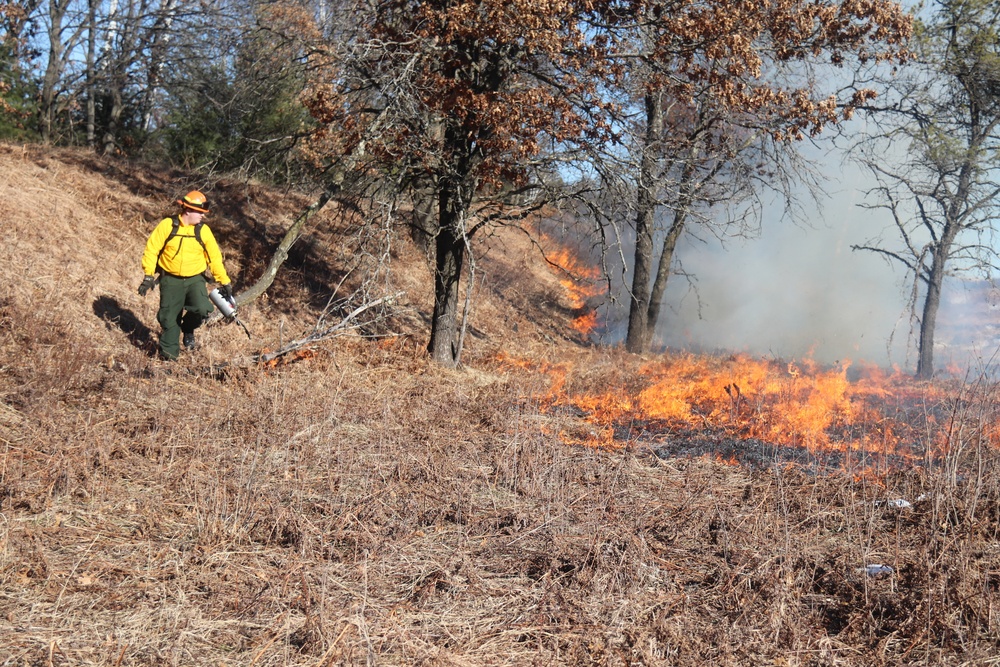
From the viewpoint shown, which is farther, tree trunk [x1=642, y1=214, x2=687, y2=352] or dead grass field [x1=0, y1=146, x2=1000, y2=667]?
tree trunk [x1=642, y1=214, x2=687, y2=352]

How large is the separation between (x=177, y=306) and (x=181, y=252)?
63 cm

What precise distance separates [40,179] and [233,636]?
1172cm

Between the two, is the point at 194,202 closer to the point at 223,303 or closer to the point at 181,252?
the point at 181,252

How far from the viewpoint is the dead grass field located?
13.7 ft

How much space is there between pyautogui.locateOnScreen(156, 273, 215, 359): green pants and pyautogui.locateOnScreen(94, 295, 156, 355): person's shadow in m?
0.90

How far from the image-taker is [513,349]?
1558cm

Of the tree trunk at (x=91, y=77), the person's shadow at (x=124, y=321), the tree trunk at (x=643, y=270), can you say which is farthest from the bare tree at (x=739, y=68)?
the tree trunk at (x=91, y=77)

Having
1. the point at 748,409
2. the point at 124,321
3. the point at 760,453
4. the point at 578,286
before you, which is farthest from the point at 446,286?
the point at 578,286

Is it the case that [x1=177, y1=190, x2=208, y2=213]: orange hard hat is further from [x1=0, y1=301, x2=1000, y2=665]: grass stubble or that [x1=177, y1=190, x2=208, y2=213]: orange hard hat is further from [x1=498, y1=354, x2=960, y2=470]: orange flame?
[x1=498, y1=354, x2=960, y2=470]: orange flame

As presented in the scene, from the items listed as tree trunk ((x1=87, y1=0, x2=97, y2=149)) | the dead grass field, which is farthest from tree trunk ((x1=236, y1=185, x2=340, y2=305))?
tree trunk ((x1=87, y1=0, x2=97, y2=149))

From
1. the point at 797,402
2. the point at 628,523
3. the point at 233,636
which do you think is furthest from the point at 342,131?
the point at 233,636

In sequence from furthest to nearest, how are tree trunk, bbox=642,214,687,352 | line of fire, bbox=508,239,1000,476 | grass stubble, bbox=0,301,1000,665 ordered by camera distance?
tree trunk, bbox=642,214,687,352
line of fire, bbox=508,239,1000,476
grass stubble, bbox=0,301,1000,665

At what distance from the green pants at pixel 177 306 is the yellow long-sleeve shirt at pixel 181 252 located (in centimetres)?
11

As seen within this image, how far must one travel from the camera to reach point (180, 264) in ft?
31.7
